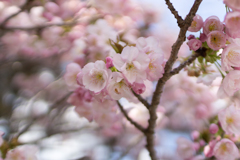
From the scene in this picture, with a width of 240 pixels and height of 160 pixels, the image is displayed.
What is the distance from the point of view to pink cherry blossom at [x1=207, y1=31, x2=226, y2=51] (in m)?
0.63

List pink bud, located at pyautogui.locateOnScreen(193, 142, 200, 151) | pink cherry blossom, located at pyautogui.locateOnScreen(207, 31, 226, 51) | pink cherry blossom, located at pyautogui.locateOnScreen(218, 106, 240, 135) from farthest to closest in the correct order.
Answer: pink bud, located at pyautogui.locateOnScreen(193, 142, 200, 151), pink cherry blossom, located at pyautogui.locateOnScreen(218, 106, 240, 135), pink cherry blossom, located at pyautogui.locateOnScreen(207, 31, 226, 51)

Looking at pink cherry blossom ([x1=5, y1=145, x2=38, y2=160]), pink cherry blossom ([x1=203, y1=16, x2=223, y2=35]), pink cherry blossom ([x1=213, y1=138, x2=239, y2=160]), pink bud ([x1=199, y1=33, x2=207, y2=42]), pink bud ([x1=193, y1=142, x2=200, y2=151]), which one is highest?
pink cherry blossom ([x1=203, y1=16, x2=223, y2=35])

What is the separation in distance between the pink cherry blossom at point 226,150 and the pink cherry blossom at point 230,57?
38 centimetres

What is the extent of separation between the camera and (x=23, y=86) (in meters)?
2.27

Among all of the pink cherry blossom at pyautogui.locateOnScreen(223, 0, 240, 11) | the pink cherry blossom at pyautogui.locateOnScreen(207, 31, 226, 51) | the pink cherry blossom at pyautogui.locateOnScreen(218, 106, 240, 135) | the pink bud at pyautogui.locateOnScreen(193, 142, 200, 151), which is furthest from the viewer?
the pink bud at pyautogui.locateOnScreen(193, 142, 200, 151)

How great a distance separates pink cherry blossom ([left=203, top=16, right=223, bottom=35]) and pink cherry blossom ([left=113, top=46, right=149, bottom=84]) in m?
0.22

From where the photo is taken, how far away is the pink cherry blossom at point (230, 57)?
2.07 ft

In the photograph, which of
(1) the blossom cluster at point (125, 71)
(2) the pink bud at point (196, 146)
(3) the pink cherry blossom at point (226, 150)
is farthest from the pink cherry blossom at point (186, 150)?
(1) the blossom cluster at point (125, 71)

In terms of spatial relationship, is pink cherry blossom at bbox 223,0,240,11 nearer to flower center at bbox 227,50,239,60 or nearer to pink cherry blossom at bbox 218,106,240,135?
flower center at bbox 227,50,239,60

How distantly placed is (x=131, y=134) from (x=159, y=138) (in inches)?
18.4

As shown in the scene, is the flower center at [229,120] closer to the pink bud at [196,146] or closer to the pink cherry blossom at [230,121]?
the pink cherry blossom at [230,121]

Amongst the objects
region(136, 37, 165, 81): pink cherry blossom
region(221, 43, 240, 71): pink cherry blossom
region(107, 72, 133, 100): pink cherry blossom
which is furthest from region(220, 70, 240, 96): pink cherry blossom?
region(107, 72, 133, 100): pink cherry blossom

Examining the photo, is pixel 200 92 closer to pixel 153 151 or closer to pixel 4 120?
pixel 153 151

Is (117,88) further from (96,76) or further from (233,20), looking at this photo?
(233,20)
